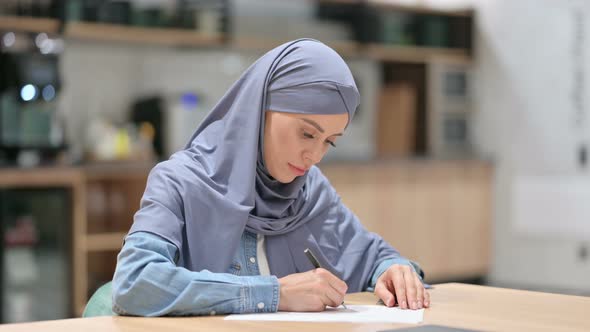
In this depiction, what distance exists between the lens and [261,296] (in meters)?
1.63

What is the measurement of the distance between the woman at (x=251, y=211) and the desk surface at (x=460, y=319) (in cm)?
5

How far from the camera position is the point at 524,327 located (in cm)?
155

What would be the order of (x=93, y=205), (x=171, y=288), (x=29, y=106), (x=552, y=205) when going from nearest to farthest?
(x=171, y=288) < (x=29, y=106) < (x=93, y=205) < (x=552, y=205)

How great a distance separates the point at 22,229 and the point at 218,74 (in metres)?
1.75

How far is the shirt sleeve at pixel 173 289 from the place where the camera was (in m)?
1.59

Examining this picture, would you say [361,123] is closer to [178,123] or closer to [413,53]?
[413,53]

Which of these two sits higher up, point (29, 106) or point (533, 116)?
point (29, 106)

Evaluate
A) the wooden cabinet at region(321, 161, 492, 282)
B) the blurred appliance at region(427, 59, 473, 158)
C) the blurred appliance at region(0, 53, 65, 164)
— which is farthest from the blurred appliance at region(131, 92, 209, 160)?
the blurred appliance at region(427, 59, 473, 158)

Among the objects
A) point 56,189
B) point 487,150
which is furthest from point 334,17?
point 56,189

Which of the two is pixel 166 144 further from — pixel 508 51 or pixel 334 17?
pixel 508 51

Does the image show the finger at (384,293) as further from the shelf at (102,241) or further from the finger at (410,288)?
the shelf at (102,241)

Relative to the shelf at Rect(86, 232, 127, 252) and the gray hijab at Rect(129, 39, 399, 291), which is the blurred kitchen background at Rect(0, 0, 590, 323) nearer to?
the shelf at Rect(86, 232, 127, 252)

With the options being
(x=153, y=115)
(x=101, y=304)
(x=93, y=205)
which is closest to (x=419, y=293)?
(x=101, y=304)

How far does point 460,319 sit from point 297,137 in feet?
1.59
